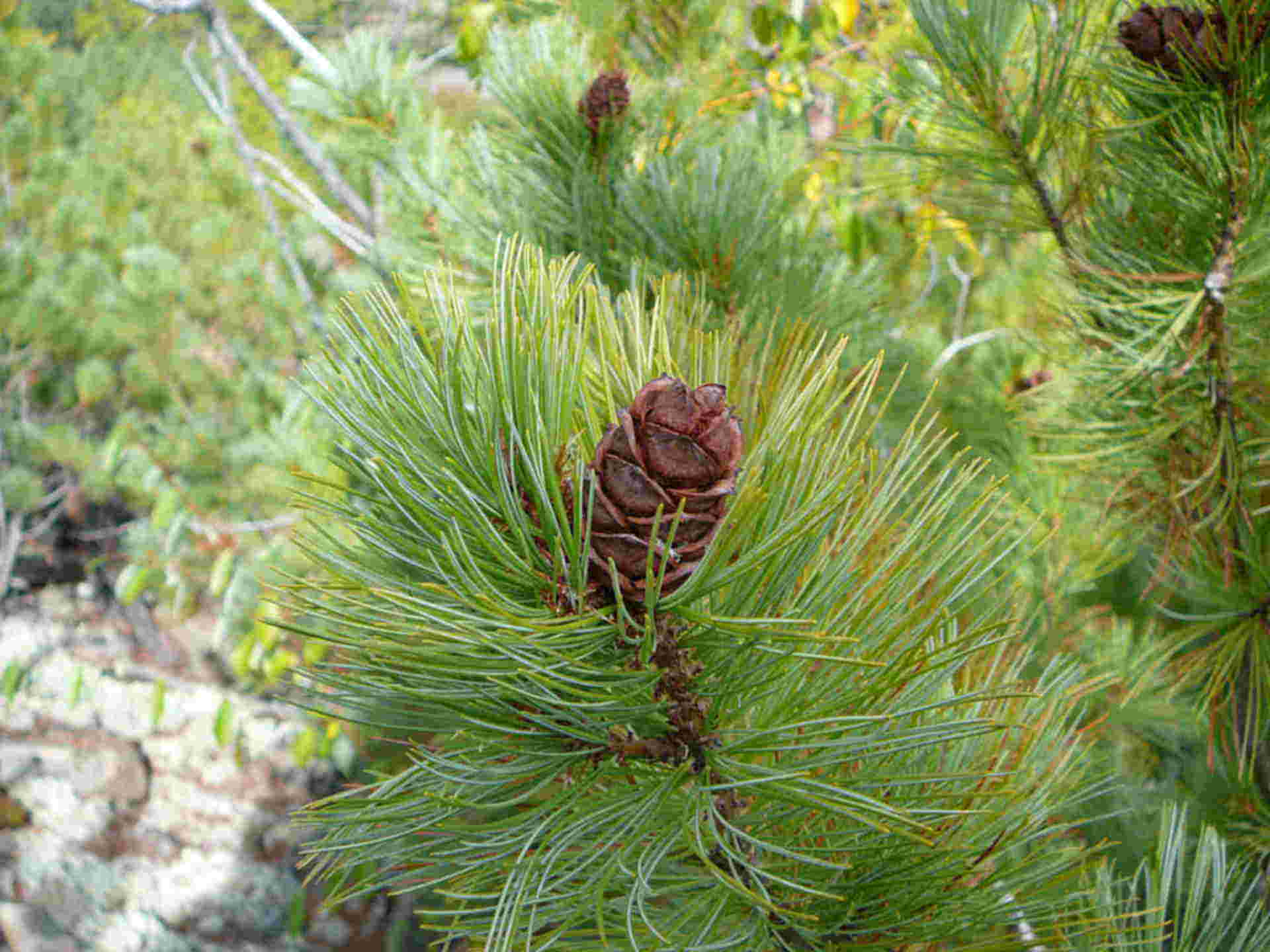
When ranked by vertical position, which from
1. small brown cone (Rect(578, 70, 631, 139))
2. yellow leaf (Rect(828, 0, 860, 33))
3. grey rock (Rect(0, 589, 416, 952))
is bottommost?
grey rock (Rect(0, 589, 416, 952))

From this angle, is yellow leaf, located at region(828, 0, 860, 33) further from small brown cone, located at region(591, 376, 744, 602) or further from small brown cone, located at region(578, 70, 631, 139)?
small brown cone, located at region(591, 376, 744, 602)

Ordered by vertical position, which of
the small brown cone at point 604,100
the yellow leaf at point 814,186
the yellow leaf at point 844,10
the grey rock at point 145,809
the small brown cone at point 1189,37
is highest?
the small brown cone at point 604,100

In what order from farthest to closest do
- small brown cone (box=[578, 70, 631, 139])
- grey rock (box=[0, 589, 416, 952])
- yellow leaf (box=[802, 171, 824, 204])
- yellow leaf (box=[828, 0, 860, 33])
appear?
1. grey rock (box=[0, 589, 416, 952])
2. yellow leaf (box=[802, 171, 824, 204])
3. yellow leaf (box=[828, 0, 860, 33])
4. small brown cone (box=[578, 70, 631, 139])

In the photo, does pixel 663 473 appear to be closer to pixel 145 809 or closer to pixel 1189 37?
pixel 1189 37

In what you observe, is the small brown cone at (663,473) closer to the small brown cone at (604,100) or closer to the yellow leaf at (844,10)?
the small brown cone at (604,100)

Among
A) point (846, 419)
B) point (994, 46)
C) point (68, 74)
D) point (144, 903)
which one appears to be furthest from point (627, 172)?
point (68, 74)

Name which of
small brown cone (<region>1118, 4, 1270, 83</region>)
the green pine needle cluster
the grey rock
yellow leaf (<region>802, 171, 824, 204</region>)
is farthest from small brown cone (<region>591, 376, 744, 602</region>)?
the grey rock

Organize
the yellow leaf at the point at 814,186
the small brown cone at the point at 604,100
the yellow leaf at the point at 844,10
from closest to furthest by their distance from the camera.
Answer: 1. the small brown cone at the point at 604,100
2. the yellow leaf at the point at 844,10
3. the yellow leaf at the point at 814,186

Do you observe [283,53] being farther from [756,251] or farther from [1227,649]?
[1227,649]

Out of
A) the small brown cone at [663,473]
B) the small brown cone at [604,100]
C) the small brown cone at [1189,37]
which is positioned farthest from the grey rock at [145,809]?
the small brown cone at [1189,37]
